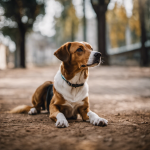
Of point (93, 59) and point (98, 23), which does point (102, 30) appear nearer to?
point (98, 23)

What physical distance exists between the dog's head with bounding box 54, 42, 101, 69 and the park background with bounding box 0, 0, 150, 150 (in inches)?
41.3

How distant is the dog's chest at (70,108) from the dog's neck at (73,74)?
38cm

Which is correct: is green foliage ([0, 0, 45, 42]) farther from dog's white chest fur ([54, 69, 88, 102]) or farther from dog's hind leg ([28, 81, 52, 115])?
dog's white chest fur ([54, 69, 88, 102])

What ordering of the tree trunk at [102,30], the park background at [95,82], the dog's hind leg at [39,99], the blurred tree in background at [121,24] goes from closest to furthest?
the park background at [95,82]
the dog's hind leg at [39,99]
the tree trunk at [102,30]
the blurred tree in background at [121,24]

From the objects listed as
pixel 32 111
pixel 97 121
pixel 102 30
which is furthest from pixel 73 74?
pixel 102 30

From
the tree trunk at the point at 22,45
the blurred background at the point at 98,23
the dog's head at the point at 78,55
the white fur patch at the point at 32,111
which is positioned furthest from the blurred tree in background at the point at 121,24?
the white fur patch at the point at 32,111

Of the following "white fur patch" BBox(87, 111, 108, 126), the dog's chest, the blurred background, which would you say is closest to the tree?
the blurred background

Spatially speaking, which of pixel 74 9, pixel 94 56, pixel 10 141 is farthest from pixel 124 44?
pixel 10 141

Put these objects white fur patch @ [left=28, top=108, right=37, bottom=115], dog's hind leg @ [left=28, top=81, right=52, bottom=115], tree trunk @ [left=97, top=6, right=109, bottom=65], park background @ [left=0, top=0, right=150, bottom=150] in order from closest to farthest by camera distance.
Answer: park background @ [left=0, top=0, right=150, bottom=150], white fur patch @ [left=28, top=108, right=37, bottom=115], dog's hind leg @ [left=28, top=81, right=52, bottom=115], tree trunk @ [left=97, top=6, right=109, bottom=65]

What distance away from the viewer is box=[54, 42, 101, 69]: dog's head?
3.13 meters

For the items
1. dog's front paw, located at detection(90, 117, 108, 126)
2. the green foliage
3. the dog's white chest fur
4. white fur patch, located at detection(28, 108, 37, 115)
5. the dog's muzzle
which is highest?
the green foliage

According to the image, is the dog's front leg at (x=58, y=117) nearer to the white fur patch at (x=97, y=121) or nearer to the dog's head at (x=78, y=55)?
the white fur patch at (x=97, y=121)

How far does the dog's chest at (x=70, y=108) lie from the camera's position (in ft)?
10.0

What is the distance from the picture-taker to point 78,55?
324cm
